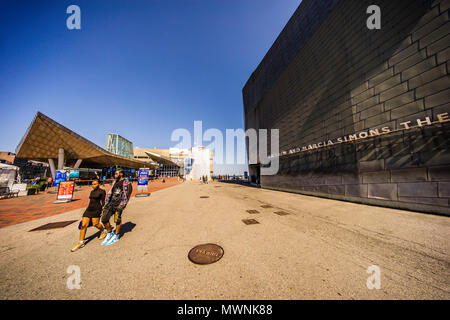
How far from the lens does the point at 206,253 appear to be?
3.33 meters

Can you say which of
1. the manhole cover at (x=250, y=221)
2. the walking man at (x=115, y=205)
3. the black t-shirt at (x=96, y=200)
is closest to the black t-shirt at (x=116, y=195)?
the walking man at (x=115, y=205)

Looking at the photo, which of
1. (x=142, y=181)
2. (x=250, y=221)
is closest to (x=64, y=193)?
(x=142, y=181)

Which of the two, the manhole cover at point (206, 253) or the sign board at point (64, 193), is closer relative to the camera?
the manhole cover at point (206, 253)

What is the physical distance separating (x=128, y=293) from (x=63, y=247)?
3104 millimetres

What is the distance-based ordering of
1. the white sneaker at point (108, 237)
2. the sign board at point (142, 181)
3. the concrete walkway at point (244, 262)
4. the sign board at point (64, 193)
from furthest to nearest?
the sign board at point (142, 181) → the sign board at point (64, 193) → the white sneaker at point (108, 237) → the concrete walkway at point (244, 262)

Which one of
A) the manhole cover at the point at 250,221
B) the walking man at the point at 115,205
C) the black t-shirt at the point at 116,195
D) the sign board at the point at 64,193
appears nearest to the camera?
the walking man at the point at 115,205

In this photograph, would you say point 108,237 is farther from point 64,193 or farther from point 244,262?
point 64,193

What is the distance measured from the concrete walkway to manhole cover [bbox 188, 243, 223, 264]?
0.14 m

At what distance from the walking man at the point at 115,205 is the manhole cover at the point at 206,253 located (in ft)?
7.67

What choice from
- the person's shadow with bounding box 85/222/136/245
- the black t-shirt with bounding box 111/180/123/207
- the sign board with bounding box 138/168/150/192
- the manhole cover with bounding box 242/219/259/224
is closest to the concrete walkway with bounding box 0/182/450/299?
the person's shadow with bounding box 85/222/136/245

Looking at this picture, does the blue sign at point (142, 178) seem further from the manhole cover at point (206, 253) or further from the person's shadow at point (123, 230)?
the manhole cover at point (206, 253)

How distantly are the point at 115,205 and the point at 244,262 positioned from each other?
3853 millimetres

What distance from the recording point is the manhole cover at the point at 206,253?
10.0 ft

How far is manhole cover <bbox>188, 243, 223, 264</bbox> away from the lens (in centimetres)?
305
